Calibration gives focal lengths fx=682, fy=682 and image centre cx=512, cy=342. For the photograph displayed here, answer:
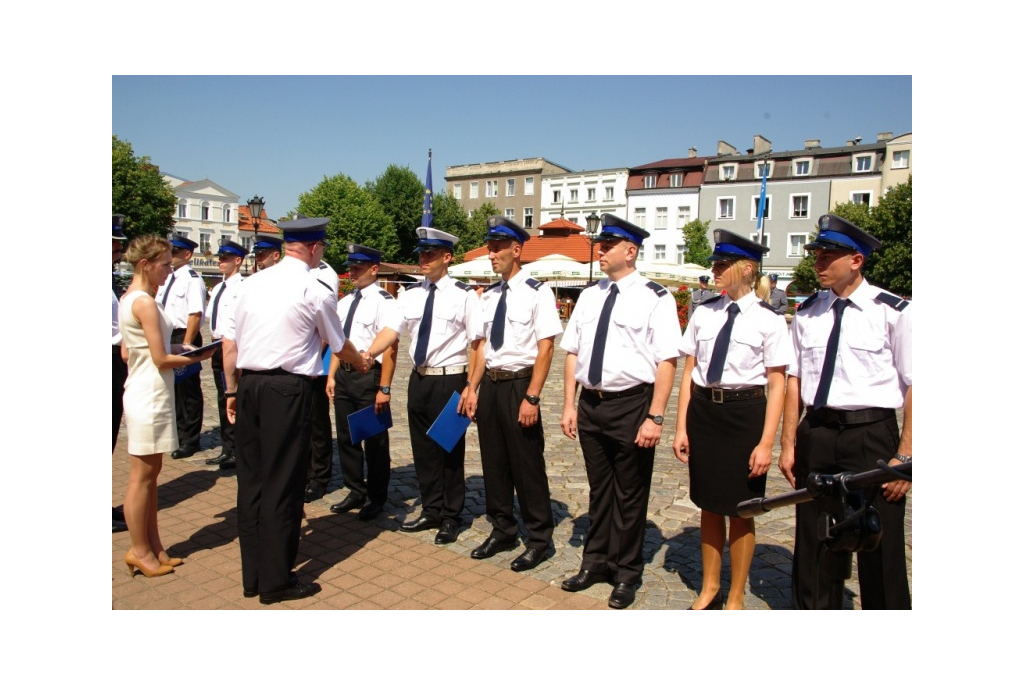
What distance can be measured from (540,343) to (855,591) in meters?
2.66

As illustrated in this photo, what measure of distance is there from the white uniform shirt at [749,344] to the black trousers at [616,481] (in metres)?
0.57

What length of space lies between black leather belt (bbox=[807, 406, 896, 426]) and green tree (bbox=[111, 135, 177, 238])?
4568cm

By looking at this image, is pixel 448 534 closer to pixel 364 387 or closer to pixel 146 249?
pixel 364 387

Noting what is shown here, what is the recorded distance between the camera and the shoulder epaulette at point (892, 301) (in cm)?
353

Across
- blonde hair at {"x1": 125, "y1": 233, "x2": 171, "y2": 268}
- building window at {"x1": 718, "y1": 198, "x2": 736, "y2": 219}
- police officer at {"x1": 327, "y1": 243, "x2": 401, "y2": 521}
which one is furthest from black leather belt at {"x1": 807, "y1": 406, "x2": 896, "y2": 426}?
building window at {"x1": 718, "y1": 198, "x2": 736, "y2": 219}

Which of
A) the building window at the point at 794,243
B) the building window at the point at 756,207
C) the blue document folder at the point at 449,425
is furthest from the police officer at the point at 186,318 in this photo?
the building window at the point at 756,207

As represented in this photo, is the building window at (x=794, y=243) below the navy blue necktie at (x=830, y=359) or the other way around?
the other way around

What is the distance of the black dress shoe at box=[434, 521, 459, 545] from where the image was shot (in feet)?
17.3

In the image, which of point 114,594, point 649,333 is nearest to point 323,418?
point 114,594

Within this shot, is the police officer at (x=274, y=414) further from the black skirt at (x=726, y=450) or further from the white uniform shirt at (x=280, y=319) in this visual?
the black skirt at (x=726, y=450)

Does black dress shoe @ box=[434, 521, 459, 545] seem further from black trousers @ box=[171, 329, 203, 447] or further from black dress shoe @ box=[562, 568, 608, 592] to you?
black trousers @ box=[171, 329, 203, 447]

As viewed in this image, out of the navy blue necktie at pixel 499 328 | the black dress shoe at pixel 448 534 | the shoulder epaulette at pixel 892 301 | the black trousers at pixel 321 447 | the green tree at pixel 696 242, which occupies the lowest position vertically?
the black dress shoe at pixel 448 534

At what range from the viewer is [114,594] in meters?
Result: 4.27

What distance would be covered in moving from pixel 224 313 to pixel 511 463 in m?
3.68
